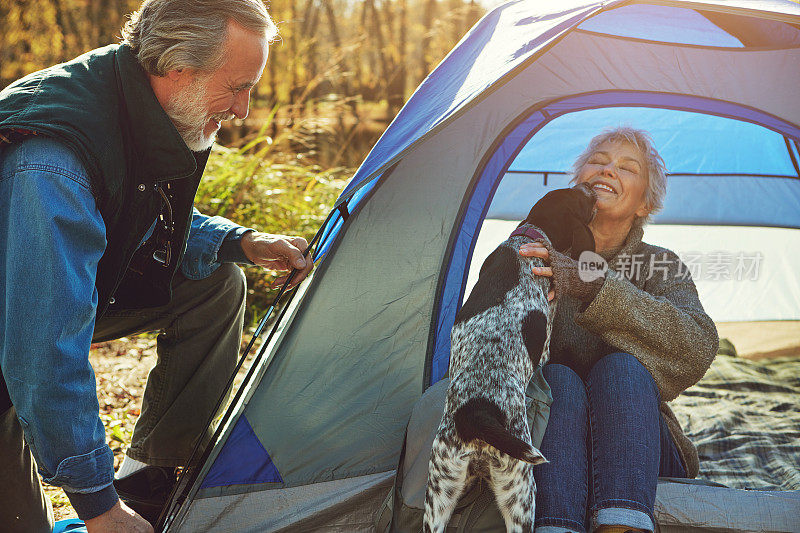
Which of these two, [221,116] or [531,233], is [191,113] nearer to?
[221,116]

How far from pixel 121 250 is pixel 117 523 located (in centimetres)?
78

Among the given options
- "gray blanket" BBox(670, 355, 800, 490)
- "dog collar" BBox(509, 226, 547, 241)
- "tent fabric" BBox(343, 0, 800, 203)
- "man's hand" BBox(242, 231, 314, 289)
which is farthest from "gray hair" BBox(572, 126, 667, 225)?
"man's hand" BBox(242, 231, 314, 289)

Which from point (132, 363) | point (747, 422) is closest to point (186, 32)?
point (132, 363)

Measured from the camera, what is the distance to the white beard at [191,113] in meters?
2.21

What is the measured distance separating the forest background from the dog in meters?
1.29

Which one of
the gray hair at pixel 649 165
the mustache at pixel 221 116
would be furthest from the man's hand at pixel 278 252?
the gray hair at pixel 649 165

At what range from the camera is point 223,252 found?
9.06ft

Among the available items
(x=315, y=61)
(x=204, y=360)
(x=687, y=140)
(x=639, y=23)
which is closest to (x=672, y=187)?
(x=687, y=140)

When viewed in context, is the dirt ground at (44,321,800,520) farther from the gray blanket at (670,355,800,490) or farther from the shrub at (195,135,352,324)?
the shrub at (195,135,352,324)

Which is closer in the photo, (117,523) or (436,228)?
(117,523)

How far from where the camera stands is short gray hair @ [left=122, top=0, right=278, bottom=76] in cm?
212

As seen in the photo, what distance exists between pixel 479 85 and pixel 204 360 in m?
1.41

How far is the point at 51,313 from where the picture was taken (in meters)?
1.78

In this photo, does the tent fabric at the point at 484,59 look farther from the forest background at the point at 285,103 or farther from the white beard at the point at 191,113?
the forest background at the point at 285,103
